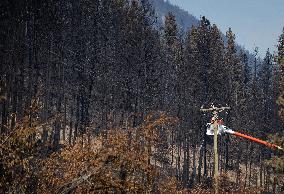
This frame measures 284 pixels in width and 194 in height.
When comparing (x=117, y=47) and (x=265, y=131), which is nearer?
(x=117, y=47)

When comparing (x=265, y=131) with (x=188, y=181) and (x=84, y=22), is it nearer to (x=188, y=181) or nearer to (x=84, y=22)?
(x=188, y=181)

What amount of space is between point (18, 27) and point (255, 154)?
4382 cm

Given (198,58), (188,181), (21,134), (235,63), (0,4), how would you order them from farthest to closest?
(235,63), (198,58), (188,181), (0,4), (21,134)

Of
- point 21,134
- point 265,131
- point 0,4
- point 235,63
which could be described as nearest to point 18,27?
point 0,4

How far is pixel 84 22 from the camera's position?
43.9m

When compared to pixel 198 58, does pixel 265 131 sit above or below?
below

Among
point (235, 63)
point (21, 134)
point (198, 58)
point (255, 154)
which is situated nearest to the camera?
point (21, 134)

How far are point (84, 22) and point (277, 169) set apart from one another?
25.6 metres

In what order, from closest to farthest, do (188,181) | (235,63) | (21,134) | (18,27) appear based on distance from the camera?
(21,134), (18,27), (188,181), (235,63)

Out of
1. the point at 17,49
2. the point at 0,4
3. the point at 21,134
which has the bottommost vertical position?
the point at 21,134

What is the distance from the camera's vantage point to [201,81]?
48750 millimetres

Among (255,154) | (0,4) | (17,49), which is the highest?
(0,4)

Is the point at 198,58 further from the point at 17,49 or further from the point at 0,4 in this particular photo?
the point at 0,4

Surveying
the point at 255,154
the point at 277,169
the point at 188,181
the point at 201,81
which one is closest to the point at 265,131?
the point at 255,154
